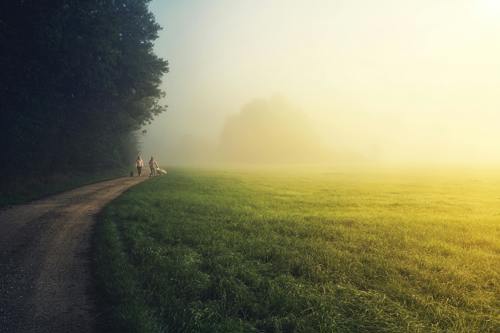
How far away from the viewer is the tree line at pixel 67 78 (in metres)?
21.9

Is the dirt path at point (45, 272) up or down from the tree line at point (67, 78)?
down

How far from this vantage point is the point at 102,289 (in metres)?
8.07

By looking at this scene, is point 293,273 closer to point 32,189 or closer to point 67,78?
point 32,189

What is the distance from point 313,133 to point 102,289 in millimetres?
193862

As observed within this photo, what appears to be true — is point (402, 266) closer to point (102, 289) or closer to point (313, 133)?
point (102, 289)

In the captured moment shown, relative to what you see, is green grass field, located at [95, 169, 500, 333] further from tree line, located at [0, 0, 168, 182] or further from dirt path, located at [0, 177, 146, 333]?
tree line, located at [0, 0, 168, 182]

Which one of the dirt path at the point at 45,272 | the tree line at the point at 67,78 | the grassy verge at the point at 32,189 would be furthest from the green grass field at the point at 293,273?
the tree line at the point at 67,78

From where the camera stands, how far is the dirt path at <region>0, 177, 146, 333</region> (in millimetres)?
6621

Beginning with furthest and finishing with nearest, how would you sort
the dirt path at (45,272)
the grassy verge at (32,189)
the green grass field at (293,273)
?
1. the grassy verge at (32,189)
2. the green grass field at (293,273)
3. the dirt path at (45,272)

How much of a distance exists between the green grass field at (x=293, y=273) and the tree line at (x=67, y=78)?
42.2 feet

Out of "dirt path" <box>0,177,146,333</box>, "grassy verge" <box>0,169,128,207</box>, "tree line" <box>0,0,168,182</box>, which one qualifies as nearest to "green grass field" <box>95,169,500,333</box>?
"dirt path" <box>0,177,146,333</box>

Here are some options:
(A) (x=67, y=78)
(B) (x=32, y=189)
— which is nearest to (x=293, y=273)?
(B) (x=32, y=189)

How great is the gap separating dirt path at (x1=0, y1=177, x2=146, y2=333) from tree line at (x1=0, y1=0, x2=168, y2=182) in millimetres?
11225

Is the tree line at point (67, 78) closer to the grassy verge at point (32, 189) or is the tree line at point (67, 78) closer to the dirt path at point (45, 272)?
the grassy verge at point (32, 189)
